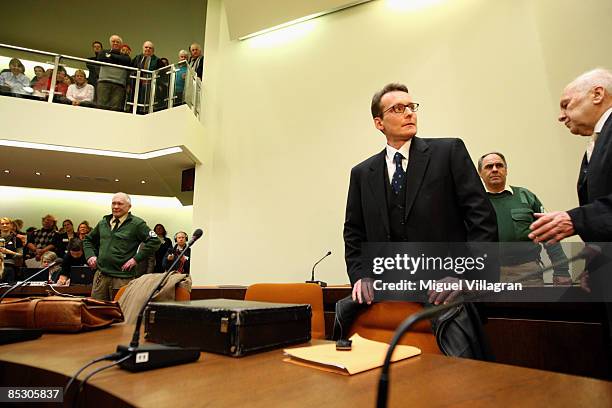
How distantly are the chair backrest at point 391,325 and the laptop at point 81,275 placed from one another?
4614 mm

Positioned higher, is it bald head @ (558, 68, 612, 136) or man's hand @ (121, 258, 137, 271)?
bald head @ (558, 68, 612, 136)

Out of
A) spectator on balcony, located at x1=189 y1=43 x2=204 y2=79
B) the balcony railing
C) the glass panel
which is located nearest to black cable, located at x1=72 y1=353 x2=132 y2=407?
the balcony railing

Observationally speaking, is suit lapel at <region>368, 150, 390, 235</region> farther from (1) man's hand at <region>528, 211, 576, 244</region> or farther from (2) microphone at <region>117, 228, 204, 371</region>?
(2) microphone at <region>117, 228, 204, 371</region>

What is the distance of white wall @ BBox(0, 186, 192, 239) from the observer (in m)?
9.55

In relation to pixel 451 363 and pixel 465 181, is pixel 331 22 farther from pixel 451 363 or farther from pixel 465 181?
pixel 451 363

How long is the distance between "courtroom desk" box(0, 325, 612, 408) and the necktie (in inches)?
31.5

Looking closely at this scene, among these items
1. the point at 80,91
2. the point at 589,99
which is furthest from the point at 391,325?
the point at 80,91

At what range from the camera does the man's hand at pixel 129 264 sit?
356cm

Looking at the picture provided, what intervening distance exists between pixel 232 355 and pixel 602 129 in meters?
1.43

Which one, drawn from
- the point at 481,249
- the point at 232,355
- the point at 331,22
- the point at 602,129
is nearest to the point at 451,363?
the point at 232,355

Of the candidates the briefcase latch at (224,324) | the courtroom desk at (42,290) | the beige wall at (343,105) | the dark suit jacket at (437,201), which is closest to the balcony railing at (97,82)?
the beige wall at (343,105)

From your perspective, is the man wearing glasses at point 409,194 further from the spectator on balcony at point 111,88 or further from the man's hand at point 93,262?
the spectator on balcony at point 111,88

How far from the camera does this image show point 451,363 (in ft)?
2.59

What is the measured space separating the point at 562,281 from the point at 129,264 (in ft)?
10.6
